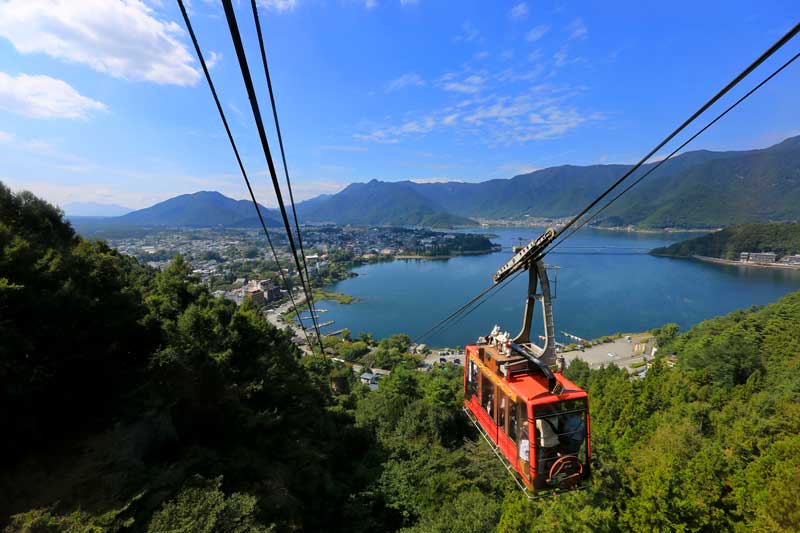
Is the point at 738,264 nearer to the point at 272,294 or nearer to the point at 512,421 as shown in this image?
the point at 272,294

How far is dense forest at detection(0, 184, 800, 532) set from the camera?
4.60 m

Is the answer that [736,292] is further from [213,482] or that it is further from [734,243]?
[213,482]

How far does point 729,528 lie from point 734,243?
88.4m

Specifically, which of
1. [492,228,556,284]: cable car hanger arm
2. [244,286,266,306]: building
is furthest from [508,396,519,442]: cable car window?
[244,286,266,306]: building

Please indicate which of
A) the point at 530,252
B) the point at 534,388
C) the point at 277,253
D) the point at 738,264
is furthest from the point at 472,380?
the point at 277,253

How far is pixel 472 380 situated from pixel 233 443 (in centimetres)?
504

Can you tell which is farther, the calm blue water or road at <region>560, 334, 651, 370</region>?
the calm blue water

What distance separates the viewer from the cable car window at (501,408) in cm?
419

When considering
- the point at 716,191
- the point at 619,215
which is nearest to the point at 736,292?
the point at 619,215

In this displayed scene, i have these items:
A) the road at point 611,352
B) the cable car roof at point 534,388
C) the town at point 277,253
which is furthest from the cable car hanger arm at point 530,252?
the town at point 277,253

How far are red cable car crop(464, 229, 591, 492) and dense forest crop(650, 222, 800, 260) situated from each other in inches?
3587

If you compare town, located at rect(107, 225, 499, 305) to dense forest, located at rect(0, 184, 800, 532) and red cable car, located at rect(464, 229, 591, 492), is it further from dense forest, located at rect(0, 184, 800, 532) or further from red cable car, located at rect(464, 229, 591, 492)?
red cable car, located at rect(464, 229, 591, 492)

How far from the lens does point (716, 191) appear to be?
137 m

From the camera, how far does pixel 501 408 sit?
14.1ft
